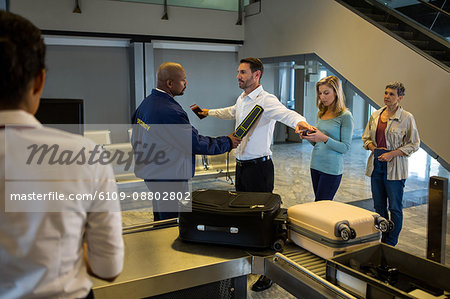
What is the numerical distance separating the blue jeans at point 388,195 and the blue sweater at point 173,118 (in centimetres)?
160

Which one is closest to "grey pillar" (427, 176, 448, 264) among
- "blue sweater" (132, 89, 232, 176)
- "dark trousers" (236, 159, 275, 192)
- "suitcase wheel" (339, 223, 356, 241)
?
"suitcase wheel" (339, 223, 356, 241)

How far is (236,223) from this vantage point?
5.58 ft

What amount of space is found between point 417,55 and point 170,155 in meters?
3.88

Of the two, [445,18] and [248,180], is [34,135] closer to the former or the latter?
[248,180]

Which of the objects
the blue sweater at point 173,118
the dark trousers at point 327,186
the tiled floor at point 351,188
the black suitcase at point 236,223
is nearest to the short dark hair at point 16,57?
the black suitcase at point 236,223

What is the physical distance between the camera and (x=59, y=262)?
88 cm

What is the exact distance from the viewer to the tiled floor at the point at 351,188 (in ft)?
13.5

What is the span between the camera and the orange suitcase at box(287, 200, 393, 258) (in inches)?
61.7

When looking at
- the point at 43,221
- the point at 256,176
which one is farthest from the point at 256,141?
the point at 43,221

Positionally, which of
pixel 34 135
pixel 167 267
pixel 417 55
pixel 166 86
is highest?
pixel 417 55

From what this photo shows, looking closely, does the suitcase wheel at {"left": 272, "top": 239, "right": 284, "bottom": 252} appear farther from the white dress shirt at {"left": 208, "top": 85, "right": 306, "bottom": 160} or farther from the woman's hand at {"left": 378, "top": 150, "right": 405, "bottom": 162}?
the woman's hand at {"left": 378, "top": 150, "right": 405, "bottom": 162}

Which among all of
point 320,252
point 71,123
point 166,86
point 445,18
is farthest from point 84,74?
point 320,252

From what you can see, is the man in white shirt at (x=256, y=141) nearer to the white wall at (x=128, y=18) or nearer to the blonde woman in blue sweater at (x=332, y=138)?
the blonde woman in blue sweater at (x=332, y=138)

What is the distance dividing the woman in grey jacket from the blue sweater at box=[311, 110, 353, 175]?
46 centimetres
